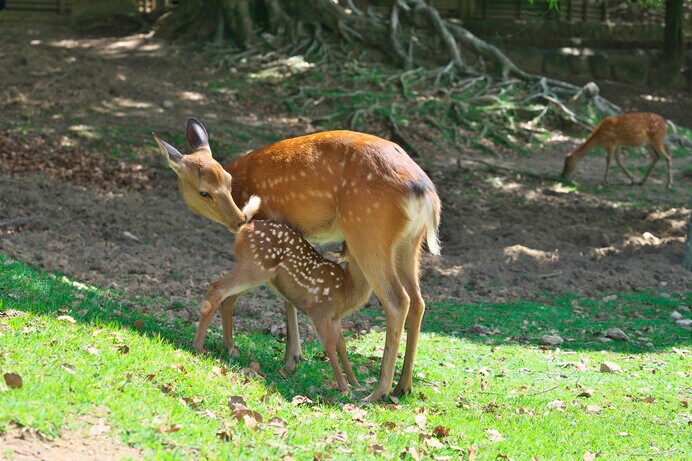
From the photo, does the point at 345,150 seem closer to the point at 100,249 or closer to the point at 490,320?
the point at 490,320

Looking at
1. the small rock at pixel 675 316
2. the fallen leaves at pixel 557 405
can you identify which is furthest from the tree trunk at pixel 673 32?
the fallen leaves at pixel 557 405

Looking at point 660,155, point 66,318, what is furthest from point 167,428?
point 660,155

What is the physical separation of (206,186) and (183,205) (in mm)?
5563

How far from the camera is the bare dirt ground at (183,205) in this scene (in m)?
9.27

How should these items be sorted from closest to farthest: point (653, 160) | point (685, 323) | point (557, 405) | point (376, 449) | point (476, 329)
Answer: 1. point (376, 449)
2. point (557, 405)
3. point (476, 329)
4. point (685, 323)
5. point (653, 160)

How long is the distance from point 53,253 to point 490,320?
172 inches

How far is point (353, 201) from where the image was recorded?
5949 millimetres

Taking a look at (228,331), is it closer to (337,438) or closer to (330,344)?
(330,344)

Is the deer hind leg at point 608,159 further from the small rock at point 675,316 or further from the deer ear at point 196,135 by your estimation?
the deer ear at point 196,135

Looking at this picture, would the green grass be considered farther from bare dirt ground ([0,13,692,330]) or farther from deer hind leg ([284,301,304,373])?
bare dirt ground ([0,13,692,330])

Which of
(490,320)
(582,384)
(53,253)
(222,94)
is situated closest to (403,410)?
(582,384)

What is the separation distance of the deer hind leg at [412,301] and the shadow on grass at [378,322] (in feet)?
0.99

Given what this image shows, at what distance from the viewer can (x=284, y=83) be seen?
56.5ft

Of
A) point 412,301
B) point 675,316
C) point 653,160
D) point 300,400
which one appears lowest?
point 653,160
